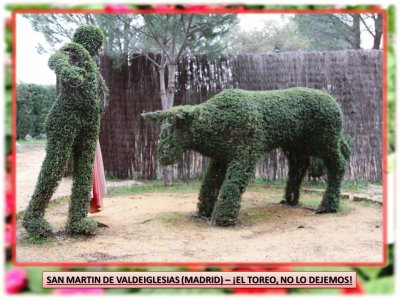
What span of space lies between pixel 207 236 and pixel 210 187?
1.44 m

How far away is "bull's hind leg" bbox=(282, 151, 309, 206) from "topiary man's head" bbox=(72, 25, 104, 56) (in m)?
4.20

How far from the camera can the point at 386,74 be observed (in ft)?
14.6

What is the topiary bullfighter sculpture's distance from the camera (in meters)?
6.75

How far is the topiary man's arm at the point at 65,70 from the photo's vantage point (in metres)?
5.74

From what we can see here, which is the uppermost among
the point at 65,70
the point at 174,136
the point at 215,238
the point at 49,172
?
the point at 65,70

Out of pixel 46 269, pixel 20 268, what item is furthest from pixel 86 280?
pixel 20 268

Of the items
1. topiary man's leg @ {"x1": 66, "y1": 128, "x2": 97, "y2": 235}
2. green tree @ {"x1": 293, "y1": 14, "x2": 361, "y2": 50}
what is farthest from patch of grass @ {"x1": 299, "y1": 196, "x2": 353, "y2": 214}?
Result: topiary man's leg @ {"x1": 66, "y1": 128, "x2": 97, "y2": 235}

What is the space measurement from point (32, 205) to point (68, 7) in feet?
9.38

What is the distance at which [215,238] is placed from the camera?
20.0ft

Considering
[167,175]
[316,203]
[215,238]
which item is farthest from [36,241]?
[167,175]

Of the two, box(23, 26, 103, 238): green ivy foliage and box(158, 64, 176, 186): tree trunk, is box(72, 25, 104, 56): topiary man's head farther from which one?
box(158, 64, 176, 186): tree trunk

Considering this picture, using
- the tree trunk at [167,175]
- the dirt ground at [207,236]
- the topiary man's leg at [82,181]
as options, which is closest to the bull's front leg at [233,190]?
the dirt ground at [207,236]

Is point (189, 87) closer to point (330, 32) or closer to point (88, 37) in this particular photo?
point (330, 32)

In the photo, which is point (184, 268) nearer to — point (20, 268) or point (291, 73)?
point (20, 268)
